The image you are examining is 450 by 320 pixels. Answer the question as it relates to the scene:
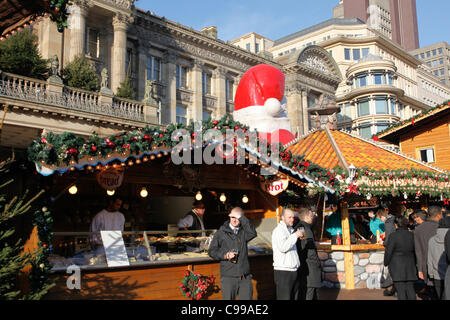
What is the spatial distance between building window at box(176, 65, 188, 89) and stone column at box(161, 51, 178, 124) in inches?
29.8

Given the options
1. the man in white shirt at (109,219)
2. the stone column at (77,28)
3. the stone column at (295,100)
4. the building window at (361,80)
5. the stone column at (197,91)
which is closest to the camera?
the man in white shirt at (109,219)

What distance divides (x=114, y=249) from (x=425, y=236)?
19.2 feet

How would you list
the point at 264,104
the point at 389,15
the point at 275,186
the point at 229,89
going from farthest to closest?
the point at 389,15 → the point at 229,89 → the point at 264,104 → the point at 275,186

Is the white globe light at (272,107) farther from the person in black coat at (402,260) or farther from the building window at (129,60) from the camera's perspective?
the building window at (129,60)

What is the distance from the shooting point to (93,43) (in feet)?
93.8

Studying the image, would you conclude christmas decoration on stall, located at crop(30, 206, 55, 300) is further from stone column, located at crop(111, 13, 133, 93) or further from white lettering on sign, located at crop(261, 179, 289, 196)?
stone column, located at crop(111, 13, 133, 93)

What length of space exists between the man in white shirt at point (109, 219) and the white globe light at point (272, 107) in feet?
24.1

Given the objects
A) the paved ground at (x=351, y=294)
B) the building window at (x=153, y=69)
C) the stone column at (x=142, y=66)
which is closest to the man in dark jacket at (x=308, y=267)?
the paved ground at (x=351, y=294)

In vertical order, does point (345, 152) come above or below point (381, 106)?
below

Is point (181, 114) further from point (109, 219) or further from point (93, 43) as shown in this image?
point (109, 219)

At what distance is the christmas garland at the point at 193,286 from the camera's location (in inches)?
299

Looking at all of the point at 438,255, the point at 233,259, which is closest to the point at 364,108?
the point at 438,255

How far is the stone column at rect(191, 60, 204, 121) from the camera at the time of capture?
3422 centimetres

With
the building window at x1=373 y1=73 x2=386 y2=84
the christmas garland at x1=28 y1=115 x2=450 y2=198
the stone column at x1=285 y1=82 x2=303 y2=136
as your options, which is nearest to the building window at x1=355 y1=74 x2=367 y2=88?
the building window at x1=373 y1=73 x2=386 y2=84
